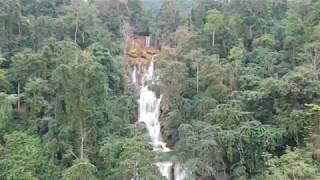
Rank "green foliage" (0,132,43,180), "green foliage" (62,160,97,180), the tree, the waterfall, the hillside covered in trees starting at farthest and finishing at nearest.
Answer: the tree, the waterfall, the hillside covered in trees, "green foliage" (0,132,43,180), "green foliage" (62,160,97,180)

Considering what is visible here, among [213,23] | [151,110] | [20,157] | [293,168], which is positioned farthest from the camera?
[213,23]

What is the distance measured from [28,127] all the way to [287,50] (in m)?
16.7

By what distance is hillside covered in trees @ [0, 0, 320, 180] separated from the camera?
18.0m

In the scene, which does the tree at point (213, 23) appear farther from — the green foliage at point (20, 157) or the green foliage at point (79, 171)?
the green foliage at point (79, 171)

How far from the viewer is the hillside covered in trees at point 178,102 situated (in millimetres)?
18016

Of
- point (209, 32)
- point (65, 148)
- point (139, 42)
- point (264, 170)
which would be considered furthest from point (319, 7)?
point (65, 148)

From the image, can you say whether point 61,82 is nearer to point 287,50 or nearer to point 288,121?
point 288,121

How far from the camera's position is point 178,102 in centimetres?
2409

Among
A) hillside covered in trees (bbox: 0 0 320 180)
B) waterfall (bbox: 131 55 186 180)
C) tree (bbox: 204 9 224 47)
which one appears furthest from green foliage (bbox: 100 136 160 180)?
tree (bbox: 204 9 224 47)

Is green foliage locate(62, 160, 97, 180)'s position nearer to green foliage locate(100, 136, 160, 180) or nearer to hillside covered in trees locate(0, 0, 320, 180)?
hillside covered in trees locate(0, 0, 320, 180)

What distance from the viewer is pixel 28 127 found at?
20828 mm

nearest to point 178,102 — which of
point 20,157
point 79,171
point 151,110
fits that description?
point 151,110

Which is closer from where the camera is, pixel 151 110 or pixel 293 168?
pixel 293 168

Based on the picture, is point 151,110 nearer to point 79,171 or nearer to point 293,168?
point 79,171
